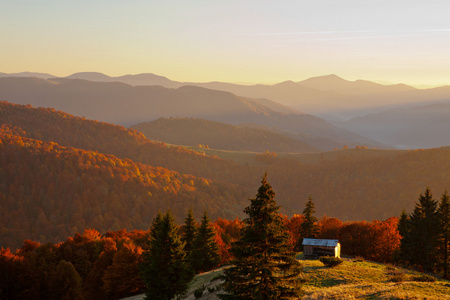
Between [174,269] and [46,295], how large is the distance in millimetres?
38909

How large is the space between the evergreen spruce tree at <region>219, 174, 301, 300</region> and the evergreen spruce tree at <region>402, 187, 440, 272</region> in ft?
133

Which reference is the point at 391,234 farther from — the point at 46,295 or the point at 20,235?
the point at 20,235

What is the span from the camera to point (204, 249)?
65.4 metres

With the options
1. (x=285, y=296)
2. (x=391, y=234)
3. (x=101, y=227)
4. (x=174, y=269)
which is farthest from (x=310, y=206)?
(x=101, y=227)

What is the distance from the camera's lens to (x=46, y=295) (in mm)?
72688

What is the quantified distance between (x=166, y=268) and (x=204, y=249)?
1912 cm

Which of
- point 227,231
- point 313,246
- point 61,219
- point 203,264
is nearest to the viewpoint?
point 313,246

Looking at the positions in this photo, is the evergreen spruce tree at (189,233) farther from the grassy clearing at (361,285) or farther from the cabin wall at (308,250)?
the grassy clearing at (361,285)

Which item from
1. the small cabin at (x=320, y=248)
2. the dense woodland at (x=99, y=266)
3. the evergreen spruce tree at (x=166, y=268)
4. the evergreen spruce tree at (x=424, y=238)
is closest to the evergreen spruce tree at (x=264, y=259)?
the evergreen spruce tree at (x=166, y=268)

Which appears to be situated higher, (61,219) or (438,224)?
(438,224)

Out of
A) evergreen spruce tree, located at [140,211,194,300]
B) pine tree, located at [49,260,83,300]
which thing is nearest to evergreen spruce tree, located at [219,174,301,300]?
evergreen spruce tree, located at [140,211,194,300]

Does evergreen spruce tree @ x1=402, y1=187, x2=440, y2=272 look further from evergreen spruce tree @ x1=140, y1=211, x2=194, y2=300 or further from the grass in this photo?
evergreen spruce tree @ x1=140, y1=211, x2=194, y2=300

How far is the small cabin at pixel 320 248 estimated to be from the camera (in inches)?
2178

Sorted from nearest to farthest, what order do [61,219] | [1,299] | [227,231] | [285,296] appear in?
[285,296] → [1,299] → [227,231] → [61,219]
